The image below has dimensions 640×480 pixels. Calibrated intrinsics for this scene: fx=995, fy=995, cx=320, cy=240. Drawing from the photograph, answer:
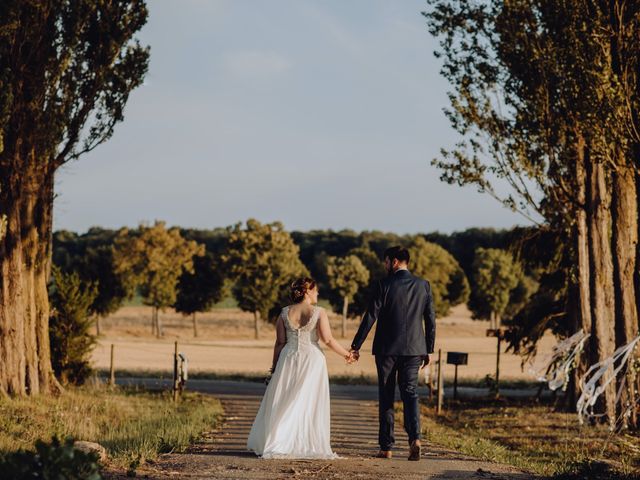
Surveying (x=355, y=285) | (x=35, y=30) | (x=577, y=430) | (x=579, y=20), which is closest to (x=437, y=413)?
(x=577, y=430)

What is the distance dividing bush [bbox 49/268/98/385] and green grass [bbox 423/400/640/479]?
863cm

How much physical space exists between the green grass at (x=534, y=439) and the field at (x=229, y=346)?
6.24m

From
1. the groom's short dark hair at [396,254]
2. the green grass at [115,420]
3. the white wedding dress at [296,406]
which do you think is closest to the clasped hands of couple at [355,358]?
the white wedding dress at [296,406]

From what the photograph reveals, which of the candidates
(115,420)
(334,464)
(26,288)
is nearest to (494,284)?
(26,288)

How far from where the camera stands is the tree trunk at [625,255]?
58.5 ft

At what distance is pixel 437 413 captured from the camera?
74.7ft

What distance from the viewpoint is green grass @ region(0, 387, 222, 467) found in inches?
484

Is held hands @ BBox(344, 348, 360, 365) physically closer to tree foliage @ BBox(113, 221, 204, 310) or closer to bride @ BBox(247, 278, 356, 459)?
bride @ BBox(247, 278, 356, 459)

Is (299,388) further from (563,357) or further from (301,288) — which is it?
(563,357)

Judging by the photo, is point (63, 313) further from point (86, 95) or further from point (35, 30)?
point (35, 30)

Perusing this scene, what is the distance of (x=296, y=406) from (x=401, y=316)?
160 cm

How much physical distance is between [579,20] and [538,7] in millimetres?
1914

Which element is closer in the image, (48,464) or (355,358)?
(48,464)

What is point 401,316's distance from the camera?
10844 millimetres
